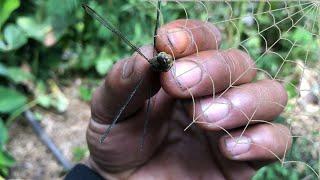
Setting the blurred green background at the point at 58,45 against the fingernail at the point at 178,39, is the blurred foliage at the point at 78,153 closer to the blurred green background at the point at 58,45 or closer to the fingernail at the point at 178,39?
the blurred green background at the point at 58,45

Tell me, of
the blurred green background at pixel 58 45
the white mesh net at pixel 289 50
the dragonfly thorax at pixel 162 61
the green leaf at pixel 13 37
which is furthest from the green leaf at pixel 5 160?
the dragonfly thorax at pixel 162 61

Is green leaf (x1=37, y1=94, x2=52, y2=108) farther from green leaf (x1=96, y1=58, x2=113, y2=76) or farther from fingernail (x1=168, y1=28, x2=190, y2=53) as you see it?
fingernail (x1=168, y1=28, x2=190, y2=53)

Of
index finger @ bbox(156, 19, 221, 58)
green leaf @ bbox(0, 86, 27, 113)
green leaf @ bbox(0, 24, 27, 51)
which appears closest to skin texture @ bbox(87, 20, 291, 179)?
index finger @ bbox(156, 19, 221, 58)

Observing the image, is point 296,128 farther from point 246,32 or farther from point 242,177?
point 246,32

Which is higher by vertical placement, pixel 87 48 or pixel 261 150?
pixel 261 150

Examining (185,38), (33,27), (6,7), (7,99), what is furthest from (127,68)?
(33,27)

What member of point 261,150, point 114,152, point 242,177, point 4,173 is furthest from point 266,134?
point 4,173

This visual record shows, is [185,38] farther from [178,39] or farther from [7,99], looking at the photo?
[7,99]
